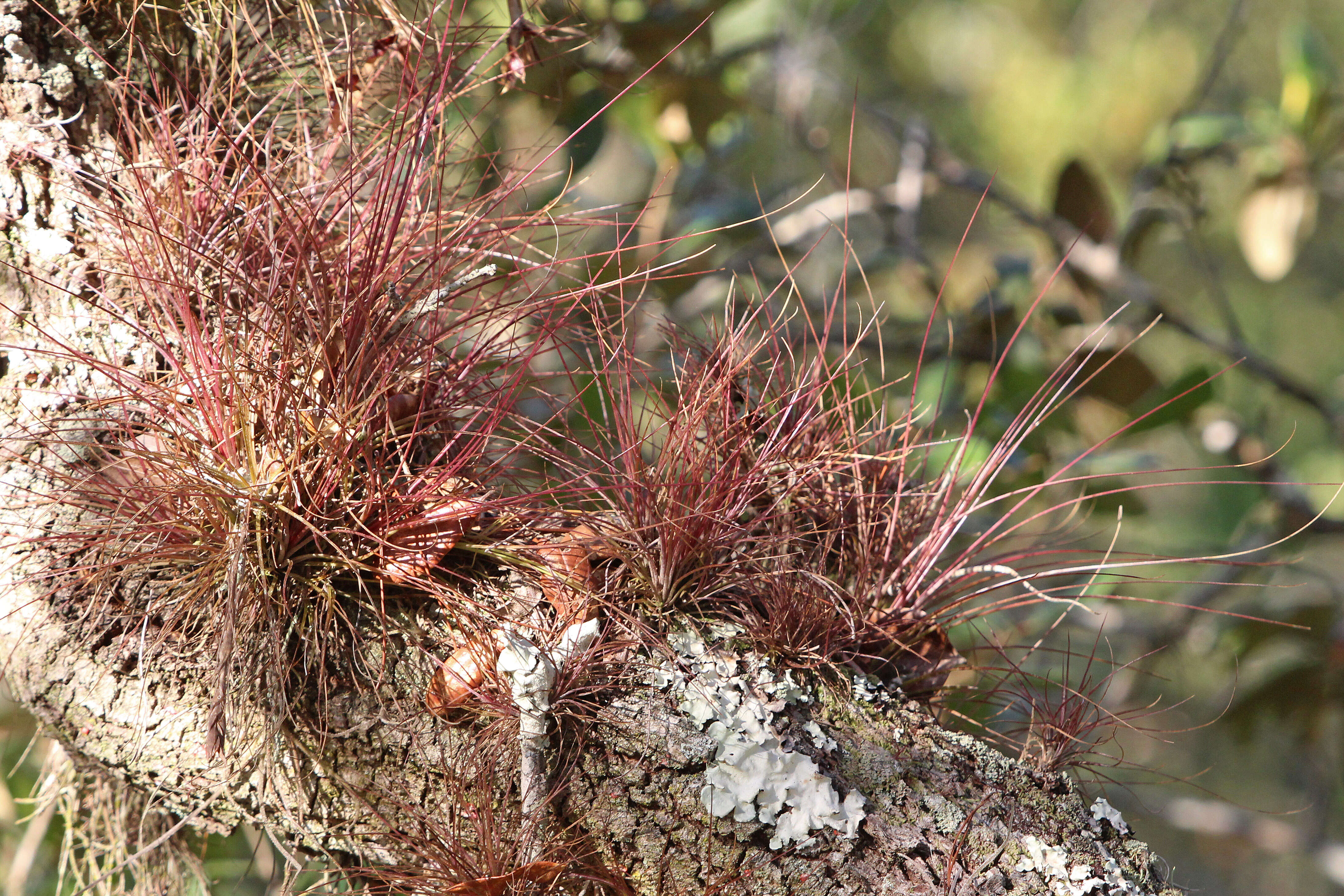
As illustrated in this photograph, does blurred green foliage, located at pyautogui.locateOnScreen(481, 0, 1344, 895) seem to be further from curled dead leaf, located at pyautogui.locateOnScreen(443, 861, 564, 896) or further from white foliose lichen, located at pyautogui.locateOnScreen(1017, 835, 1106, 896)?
curled dead leaf, located at pyautogui.locateOnScreen(443, 861, 564, 896)

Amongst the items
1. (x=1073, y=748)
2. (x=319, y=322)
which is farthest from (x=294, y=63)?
(x=1073, y=748)

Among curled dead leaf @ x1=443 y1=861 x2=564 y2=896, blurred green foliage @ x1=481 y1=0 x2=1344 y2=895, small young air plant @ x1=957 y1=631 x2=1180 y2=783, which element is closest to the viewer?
curled dead leaf @ x1=443 y1=861 x2=564 y2=896

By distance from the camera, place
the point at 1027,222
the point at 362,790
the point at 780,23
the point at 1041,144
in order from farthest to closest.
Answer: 1. the point at 1041,144
2. the point at 780,23
3. the point at 1027,222
4. the point at 362,790

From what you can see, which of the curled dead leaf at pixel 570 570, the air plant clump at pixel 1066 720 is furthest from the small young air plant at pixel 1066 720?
the curled dead leaf at pixel 570 570

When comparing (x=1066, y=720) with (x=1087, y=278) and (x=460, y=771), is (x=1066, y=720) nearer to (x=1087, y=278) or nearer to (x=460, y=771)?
(x=460, y=771)

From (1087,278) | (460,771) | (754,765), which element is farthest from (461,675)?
(1087,278)

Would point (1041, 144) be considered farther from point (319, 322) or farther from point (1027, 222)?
point (319, 322)

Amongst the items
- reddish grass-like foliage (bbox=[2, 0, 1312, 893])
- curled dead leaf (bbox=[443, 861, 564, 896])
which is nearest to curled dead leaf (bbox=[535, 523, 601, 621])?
reddish grass-like foliage (bbox=[2, 0, 1312, 893])
